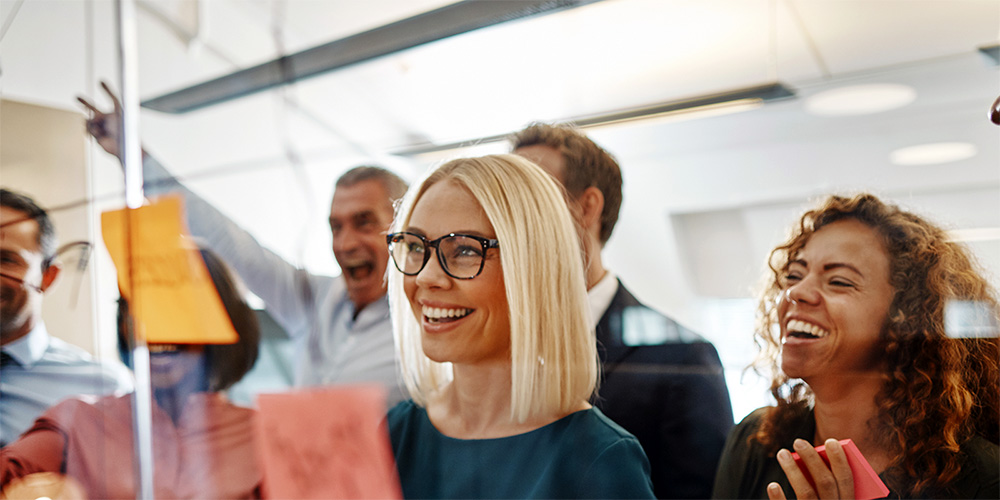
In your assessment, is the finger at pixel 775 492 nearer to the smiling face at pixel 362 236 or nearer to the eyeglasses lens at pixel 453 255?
the eyeglasses lens at pixel 453 255

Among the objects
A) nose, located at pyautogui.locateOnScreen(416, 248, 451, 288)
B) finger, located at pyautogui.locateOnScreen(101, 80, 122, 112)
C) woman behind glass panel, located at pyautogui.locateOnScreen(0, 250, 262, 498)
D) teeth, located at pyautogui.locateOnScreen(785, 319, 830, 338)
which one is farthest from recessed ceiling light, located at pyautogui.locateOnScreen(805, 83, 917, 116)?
finger, located at pyautogui.locateOnScreen(101, 80, 122, 112)

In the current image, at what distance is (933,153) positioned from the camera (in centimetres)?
66

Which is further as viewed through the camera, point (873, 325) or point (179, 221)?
point (179, 221)

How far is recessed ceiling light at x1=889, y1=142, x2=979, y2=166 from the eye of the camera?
25.6 inches

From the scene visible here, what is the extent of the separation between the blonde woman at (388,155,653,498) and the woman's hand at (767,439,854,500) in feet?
0.51

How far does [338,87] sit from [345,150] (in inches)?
4.1

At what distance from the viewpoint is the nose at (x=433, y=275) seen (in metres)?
0.88

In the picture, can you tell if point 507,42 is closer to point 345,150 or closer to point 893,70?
→ point 345,150

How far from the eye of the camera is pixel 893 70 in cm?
69

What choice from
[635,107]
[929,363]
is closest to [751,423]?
[929,363]

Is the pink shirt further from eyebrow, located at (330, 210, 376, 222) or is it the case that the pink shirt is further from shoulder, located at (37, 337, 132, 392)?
eyebrow, located at (330, 210, 376, 222)

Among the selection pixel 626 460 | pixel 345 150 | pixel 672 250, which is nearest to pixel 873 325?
pixel 672 250

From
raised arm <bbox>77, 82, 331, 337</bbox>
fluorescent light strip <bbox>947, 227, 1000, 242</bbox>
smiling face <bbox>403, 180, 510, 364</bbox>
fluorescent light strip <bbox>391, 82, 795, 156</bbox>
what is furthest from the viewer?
raised arm <bbox>77, 82, 331, 337</bbox>

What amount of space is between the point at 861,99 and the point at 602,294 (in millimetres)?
348
